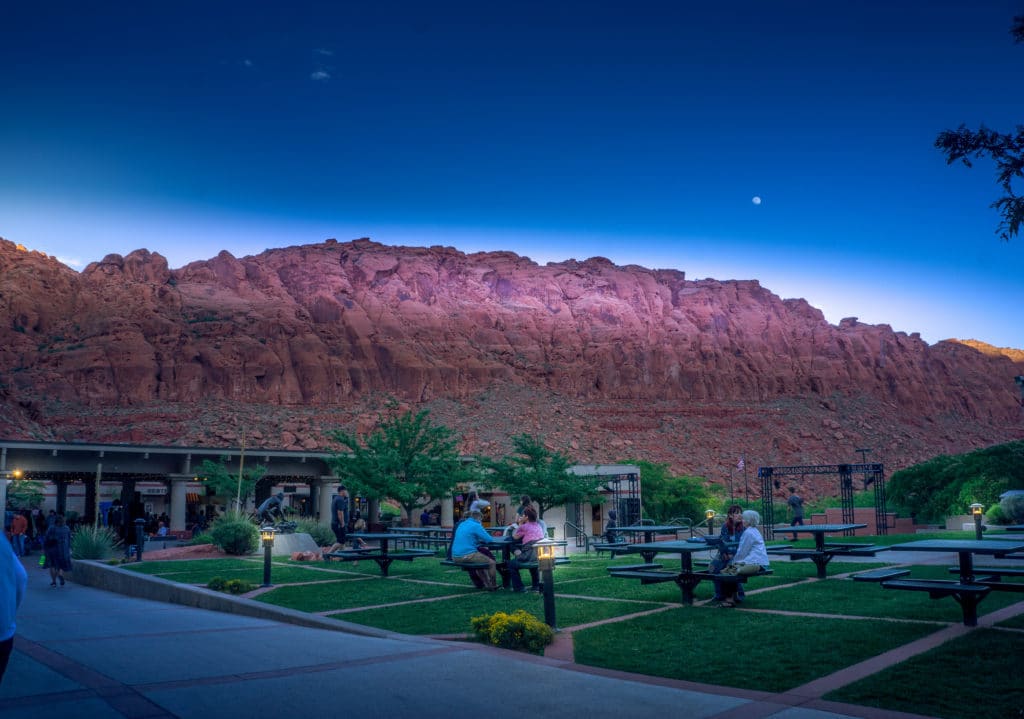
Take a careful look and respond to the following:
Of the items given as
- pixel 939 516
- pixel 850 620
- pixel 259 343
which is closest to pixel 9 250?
pixel 259 343

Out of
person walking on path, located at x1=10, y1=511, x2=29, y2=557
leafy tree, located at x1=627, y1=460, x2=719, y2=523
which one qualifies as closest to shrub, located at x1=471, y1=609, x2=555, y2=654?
person walking on path, located at x1=10, y1=511, x2=29, y2=557

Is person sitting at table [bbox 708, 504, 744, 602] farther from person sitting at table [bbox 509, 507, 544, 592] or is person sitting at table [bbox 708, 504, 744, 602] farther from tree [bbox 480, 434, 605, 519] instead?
tree [bbox 480, 434, 605, 519]

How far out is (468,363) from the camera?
8844 cm

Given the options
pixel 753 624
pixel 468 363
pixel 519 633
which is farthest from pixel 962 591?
pixel 468 363

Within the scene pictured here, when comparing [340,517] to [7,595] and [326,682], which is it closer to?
[326,682]

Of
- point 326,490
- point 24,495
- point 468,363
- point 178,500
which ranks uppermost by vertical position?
point 468,363

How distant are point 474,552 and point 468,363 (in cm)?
7594

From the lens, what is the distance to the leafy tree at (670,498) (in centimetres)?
4584

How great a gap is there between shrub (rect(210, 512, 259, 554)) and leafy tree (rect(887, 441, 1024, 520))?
26.1 meters

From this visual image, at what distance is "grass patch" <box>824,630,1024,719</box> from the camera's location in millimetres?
5273

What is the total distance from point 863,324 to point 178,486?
10354 centimetres

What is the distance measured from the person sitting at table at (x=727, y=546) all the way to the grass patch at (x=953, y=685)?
3336 millimetres

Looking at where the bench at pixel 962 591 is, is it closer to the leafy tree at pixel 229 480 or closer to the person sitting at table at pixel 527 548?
the person sitting at table at pixel 527 548

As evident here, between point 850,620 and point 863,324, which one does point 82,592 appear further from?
point 863,324
